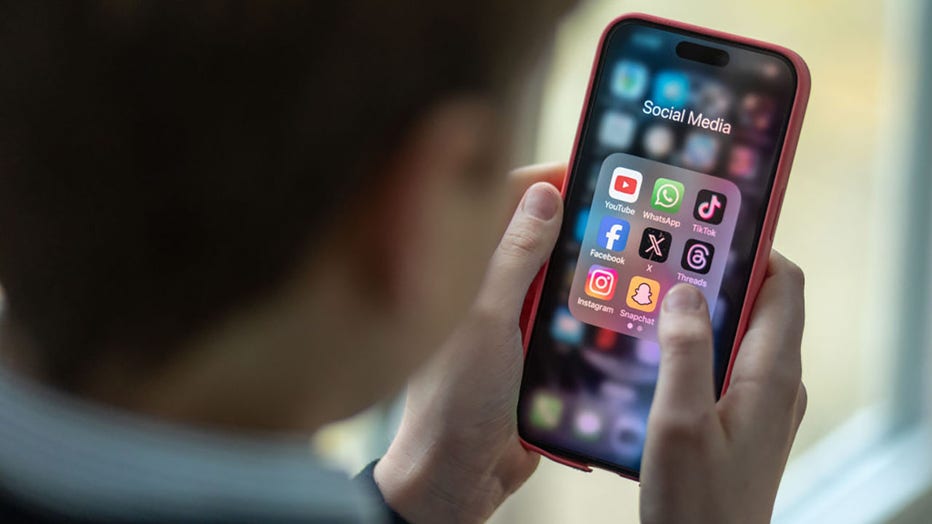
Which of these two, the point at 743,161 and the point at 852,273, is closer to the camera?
the point at 743,161

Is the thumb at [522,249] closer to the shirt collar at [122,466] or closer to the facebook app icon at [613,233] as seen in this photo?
the facebook app icon at [613,233]

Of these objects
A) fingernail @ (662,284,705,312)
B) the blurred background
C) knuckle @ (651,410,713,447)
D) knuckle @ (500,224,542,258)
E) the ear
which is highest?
the ear

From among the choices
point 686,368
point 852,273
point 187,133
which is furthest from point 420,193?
point 852,273

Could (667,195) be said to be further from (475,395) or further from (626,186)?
(475,395)

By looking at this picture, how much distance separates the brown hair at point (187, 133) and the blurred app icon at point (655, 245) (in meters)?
0.33

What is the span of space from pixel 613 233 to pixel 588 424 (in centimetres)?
11

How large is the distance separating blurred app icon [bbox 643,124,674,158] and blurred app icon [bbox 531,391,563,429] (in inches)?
6.1

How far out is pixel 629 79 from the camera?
24.3 inches

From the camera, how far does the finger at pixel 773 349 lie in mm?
564

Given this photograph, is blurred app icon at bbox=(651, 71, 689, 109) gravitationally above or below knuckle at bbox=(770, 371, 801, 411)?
above

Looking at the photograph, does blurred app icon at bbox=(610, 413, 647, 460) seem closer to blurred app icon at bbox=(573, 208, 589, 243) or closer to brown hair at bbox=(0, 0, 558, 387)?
blurred app icon at bbox=(573, 208, 589, 243)

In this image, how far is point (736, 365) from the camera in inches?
22.9

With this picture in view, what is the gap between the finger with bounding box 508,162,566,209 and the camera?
0.62 m

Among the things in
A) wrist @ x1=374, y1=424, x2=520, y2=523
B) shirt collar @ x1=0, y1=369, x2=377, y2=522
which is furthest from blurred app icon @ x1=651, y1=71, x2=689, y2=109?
shirt collar @ x1=0, y1=369, x2=377, y2=522
